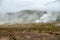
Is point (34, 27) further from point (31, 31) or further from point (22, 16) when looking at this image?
point (22, 16)

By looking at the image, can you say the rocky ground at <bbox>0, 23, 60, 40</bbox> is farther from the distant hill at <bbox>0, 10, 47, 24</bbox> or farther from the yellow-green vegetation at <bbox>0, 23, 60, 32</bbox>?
the distant hill at <bbox>0, 10, 47, 24</bbox>

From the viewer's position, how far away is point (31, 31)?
1.85 m

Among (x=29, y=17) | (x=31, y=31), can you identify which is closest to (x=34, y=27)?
(x=31, y=31)

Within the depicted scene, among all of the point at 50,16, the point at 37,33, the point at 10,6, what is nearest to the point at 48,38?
the point at 37,33

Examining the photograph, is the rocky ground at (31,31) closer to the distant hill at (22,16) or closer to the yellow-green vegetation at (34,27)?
the yellow-green vegetation at (34,27)

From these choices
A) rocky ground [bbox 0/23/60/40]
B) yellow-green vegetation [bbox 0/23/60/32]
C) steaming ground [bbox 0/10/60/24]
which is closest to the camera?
rocky ground [bbox 0/23/60/40]

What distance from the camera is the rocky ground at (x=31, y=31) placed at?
5.85 feet

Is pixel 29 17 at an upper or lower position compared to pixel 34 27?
upper

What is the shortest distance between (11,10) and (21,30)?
0.44 meters

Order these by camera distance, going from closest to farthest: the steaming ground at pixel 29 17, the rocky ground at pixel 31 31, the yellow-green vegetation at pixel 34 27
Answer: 1. the rocky ground at pixel 31 31
2. the yellow-green vegetation at pixel 34 27
3. the steaming ground at pixel 29 17

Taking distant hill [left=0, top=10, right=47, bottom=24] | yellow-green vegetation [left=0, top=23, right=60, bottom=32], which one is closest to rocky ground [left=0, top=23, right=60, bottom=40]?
yellow-green vegetation [left=0, top=23, right=60, bottom=32]

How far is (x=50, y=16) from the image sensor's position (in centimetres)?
211

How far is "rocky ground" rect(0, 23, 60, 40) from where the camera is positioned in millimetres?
1782

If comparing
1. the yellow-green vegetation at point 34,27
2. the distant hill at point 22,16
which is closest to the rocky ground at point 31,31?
the yellow-green vegetation at point 34,27
